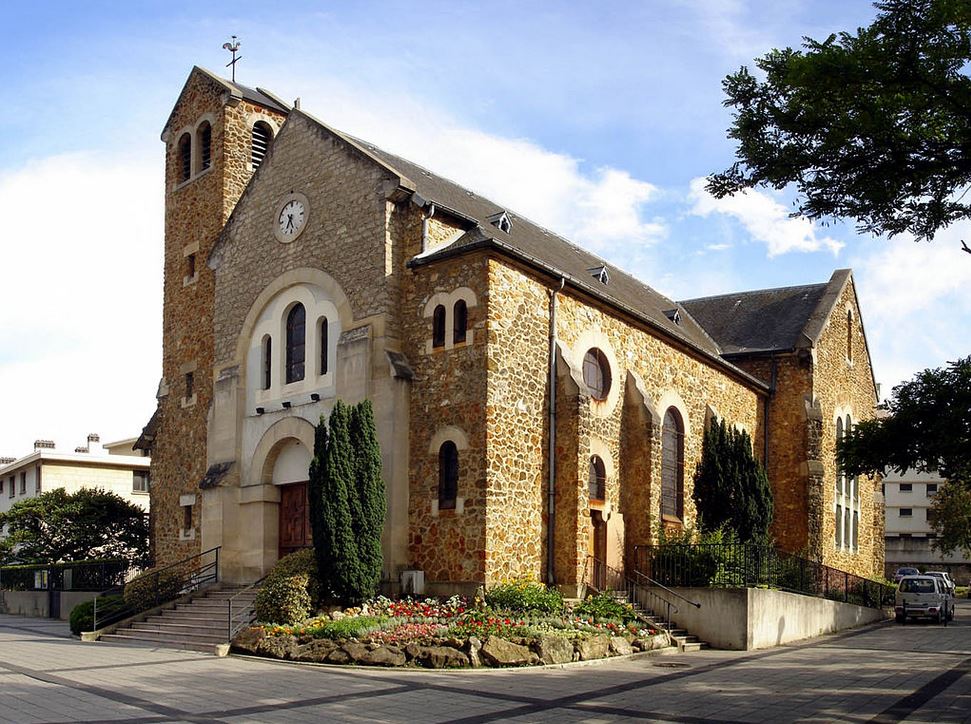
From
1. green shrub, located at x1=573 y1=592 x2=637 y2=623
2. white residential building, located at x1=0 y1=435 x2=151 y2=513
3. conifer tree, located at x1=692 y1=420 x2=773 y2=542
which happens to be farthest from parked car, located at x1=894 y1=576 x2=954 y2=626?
white residential building, located at x1=0 y1=435 x2=151 y2=513

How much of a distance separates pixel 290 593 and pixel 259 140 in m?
15.9

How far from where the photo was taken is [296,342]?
24.9 m

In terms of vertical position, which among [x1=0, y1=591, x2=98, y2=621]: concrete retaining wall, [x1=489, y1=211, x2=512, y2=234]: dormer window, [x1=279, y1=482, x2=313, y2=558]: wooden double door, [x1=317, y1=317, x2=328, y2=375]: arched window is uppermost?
[x1=489, y1=211, x2=512, y2=234]: dormer window

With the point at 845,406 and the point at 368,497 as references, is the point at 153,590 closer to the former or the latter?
the point at 368,497

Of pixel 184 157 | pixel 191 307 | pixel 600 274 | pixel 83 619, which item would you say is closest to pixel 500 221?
pixel 600 274

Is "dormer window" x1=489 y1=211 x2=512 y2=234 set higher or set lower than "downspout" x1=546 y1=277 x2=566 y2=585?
higher

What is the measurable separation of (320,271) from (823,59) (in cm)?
1520

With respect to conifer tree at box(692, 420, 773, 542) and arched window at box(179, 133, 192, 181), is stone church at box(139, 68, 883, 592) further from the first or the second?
conifer tree at box(692, 420, 773, 542)

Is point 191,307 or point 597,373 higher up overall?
point 191,307

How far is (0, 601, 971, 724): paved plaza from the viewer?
12.6 meters

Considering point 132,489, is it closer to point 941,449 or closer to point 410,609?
point 410,609

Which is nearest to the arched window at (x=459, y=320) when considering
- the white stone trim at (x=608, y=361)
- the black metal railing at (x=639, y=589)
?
the white stone trim at (x=608, y=361)

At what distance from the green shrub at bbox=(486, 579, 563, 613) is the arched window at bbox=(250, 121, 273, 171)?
1620 centimetres

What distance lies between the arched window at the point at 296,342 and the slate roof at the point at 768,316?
16.7m
